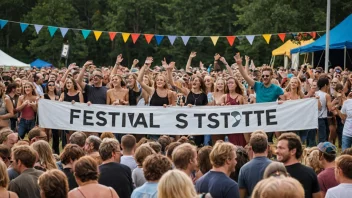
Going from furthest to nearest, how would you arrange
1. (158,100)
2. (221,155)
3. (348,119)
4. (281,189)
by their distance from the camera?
1. (158,100)
2. (348,119)
3. (221,155)
4. (281,189)

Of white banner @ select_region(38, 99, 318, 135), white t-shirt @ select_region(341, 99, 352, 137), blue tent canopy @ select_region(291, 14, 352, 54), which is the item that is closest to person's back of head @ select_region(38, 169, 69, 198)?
white banner @ select_region(38, 99, 318, 135)

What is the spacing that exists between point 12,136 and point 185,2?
5595 centimetres

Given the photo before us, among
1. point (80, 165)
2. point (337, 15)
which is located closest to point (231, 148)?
point (80, 165)

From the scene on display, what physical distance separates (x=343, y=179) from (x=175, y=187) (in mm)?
2086

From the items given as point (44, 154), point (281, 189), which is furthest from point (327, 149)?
point (281, 189)

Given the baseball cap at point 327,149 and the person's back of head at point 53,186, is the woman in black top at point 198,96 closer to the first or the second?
the baseball cap at point 327,149

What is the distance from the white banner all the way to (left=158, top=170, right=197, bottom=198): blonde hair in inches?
311

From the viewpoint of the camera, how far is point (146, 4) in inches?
2672

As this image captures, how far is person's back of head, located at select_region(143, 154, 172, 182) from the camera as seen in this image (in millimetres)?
6234

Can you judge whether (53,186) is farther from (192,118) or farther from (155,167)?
(192,118)

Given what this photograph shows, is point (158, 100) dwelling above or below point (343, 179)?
above

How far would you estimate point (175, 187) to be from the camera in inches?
196

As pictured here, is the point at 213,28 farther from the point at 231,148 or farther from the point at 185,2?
the point at 231,148

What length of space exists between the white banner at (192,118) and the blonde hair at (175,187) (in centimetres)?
790
